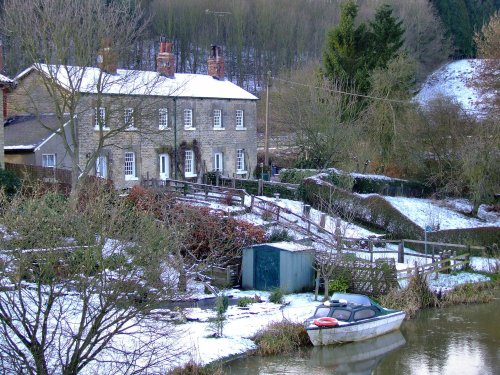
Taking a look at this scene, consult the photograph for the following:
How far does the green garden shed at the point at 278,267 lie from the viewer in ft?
83.3

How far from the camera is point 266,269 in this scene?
25.6 metres

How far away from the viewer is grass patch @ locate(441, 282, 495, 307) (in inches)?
1033

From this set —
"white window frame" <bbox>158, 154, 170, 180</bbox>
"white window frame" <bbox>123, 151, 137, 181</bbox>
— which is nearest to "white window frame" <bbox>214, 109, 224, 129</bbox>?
"white window frame" <bbox>158, 154, 170, 180</bbox>

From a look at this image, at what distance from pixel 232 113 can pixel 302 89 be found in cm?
541

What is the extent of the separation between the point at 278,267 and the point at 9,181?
38.1 ft

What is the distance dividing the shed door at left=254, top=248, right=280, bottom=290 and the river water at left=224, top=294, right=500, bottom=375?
4606mm

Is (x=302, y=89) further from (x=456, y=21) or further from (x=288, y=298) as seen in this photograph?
(x=456, y=21)

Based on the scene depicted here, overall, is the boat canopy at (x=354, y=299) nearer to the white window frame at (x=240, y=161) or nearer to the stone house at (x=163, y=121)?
the stone house at (x=163, y=121)

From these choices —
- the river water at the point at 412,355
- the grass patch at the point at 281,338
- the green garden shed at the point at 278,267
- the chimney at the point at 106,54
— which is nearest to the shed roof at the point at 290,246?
the green garden shed at the point at 278,267

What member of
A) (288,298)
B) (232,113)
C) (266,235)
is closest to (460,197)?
(232,113)

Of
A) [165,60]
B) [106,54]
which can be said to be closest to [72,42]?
[106,54]

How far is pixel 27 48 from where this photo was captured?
1142 inches

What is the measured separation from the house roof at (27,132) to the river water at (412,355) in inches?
760

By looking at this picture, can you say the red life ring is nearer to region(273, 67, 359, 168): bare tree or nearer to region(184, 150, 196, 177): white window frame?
region(184, 150, 196, 177): white window frame
